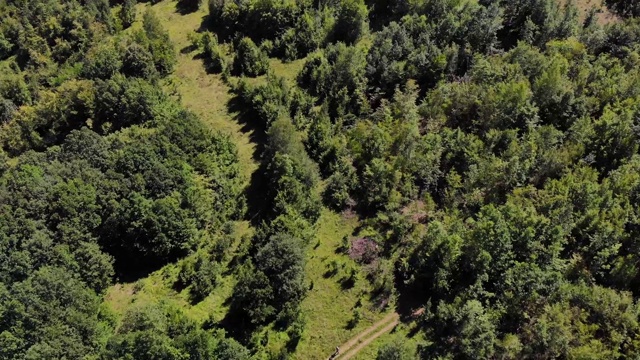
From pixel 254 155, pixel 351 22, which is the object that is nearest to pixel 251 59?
pixel 351 22

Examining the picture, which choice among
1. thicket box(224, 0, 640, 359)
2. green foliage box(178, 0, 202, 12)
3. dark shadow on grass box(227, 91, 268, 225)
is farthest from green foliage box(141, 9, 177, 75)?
thicket box(224, 0, 640, 359)

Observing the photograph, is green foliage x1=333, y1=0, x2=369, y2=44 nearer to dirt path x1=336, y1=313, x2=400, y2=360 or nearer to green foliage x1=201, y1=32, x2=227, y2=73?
green foliage x1=201, y1=32, x2=227, y2=73

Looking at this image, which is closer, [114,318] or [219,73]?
[114,318]

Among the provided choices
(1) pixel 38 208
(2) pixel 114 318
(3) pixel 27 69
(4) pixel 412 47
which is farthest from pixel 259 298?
(3) pixel 27 69

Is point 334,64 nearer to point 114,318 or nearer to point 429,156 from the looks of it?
point 429,156

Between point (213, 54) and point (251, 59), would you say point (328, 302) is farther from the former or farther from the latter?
point (213, 54)
